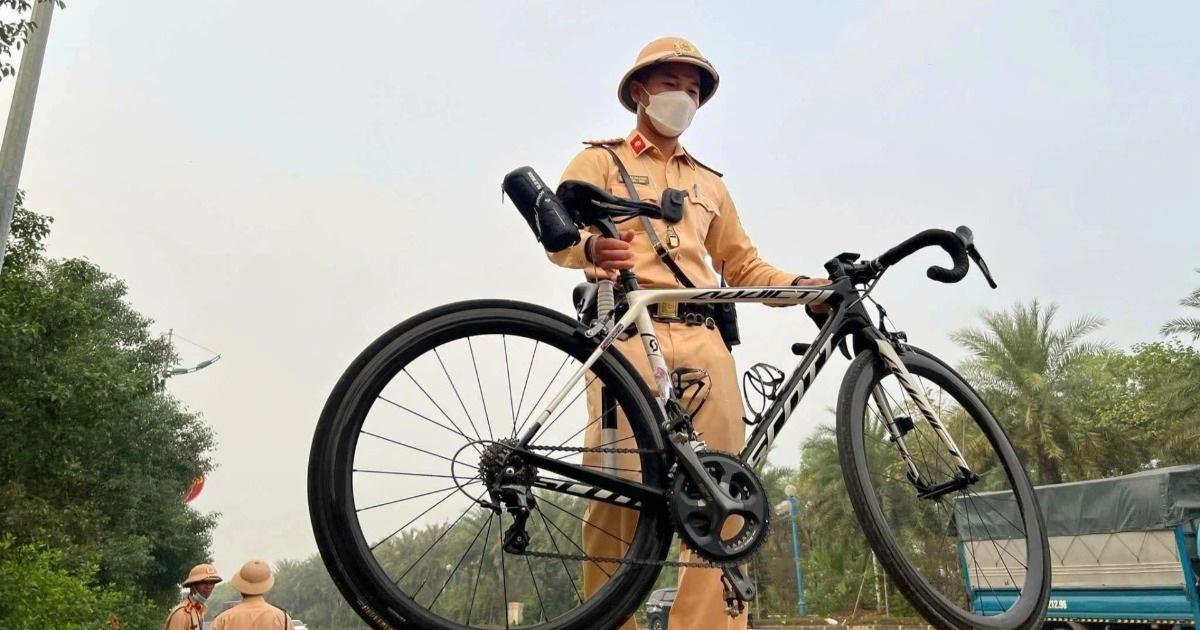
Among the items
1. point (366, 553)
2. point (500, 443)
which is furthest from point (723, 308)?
point (366, 553)

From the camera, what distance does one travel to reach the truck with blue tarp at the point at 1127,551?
11.6 metres

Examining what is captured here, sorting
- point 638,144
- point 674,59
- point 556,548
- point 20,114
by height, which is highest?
point 20,114

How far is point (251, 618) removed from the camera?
5.22 m

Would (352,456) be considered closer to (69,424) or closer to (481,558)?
(481,558)

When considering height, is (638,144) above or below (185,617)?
above

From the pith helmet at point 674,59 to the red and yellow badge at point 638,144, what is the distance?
0.17 meters

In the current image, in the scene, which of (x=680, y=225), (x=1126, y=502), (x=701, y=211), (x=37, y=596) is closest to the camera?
(x=680, y=225)

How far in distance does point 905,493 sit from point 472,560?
158 centimetres

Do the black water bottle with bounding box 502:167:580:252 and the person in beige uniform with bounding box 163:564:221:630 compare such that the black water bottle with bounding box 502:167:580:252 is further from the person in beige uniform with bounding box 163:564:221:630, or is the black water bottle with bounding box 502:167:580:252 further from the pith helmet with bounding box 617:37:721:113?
the person in beige uniform with bounding box 163:564:221:630

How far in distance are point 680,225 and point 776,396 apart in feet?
2.28

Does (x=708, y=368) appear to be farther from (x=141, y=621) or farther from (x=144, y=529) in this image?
(x=144, y=529)

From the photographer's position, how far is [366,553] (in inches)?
80.6

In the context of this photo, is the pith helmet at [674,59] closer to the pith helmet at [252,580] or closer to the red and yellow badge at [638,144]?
the red and yellow badge at [638,144]

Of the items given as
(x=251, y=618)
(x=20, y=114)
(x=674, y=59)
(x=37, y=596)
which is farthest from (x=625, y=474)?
(x=37, y=596)
